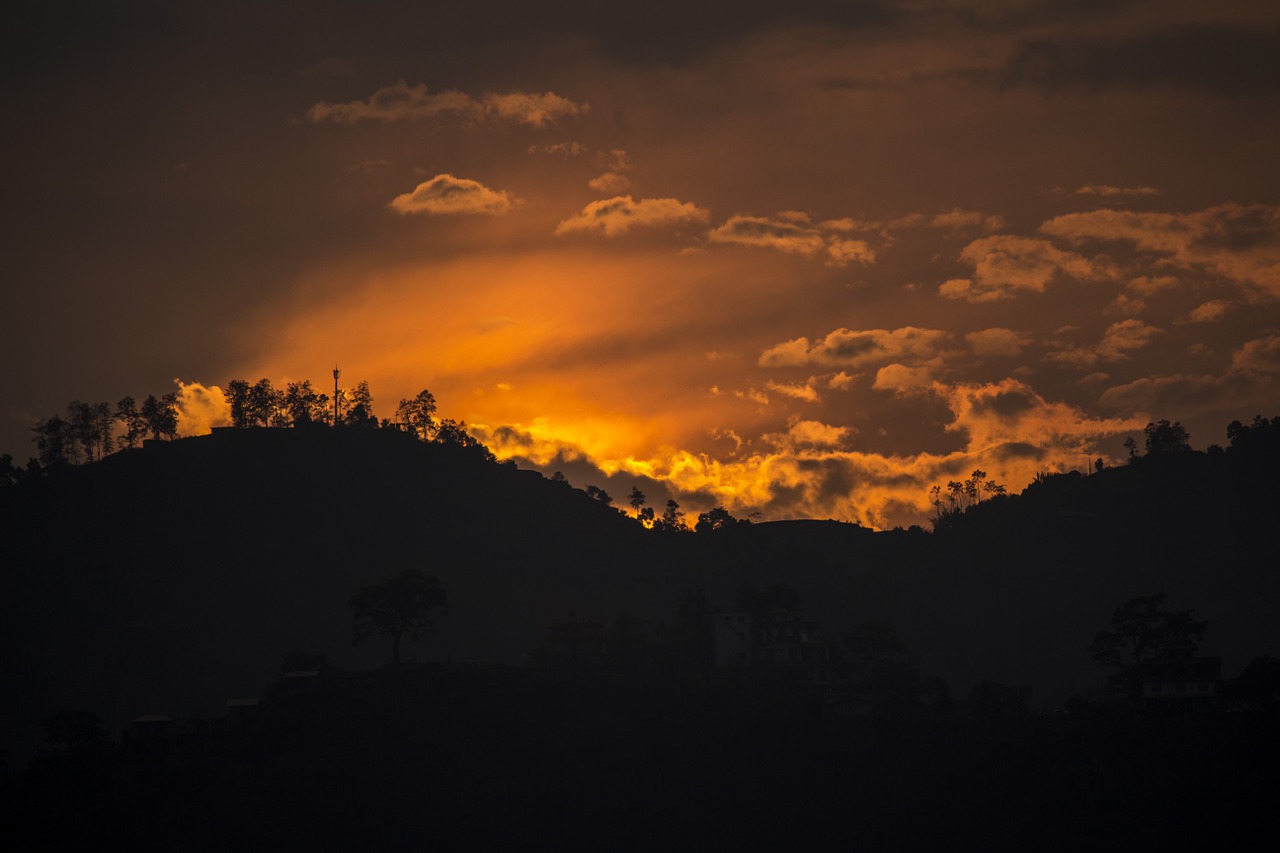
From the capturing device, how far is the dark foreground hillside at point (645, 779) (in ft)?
352

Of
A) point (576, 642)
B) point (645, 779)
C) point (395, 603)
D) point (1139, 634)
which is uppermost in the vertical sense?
point (395, 603)

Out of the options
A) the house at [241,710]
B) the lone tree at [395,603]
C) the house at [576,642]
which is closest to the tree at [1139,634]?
the house at [576,642]

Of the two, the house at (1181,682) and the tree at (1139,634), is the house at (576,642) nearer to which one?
the tree at (1139,634)

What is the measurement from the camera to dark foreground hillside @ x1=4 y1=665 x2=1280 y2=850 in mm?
107438

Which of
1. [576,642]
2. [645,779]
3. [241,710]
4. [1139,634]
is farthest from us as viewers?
[576,642]

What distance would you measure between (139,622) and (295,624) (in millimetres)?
19459

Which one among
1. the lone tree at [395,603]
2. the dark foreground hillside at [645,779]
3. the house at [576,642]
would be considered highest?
the lone tree at [395,603]


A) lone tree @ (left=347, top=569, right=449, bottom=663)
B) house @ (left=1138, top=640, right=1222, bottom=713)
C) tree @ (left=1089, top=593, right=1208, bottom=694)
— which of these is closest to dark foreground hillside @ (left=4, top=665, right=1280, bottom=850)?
house @ (left=1138, top=640, right=1222, bottom=713)

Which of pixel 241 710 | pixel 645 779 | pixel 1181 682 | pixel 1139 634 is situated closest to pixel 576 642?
pixel 645 779

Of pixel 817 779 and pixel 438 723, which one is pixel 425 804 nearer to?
pixel 438 723

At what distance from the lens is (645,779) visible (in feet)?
382

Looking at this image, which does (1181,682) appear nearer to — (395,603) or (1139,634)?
(1139,634)

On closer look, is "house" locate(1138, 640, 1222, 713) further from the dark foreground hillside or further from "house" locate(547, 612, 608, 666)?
"house" locate(547, 612, 608, 666)

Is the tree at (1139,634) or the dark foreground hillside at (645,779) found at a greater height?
the tree at (1139,634)
